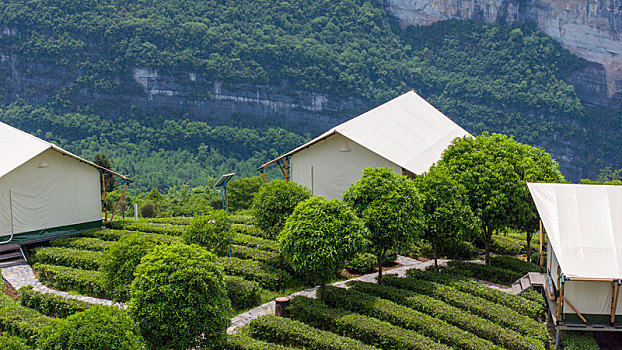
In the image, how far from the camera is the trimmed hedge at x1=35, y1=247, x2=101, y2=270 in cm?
2045

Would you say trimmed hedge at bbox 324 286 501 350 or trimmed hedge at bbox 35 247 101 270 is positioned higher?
trimmed hedge at bbox 35 247 101 270

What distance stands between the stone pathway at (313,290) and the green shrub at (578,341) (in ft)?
20.0

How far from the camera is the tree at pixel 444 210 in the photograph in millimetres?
18859

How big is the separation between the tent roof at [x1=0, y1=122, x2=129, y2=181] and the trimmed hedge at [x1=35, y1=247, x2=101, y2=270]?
139 inches

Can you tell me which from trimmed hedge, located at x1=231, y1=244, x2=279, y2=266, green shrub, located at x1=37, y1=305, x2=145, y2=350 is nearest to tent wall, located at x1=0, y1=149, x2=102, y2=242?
trimmed hedge, located at x1=231, y1=244, x2=279, y2=266

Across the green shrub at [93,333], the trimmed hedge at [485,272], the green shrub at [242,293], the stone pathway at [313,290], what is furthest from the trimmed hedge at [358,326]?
the trimmed hedge at [485,272]

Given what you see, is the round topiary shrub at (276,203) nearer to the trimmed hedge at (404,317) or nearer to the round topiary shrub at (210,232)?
the round topiary shrub at (210,232)

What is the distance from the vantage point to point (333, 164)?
85.8ft

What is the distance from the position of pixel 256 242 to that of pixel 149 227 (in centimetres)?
577

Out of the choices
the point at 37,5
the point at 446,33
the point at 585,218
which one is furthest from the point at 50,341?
the point at 446,33

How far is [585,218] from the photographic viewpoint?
51.5ft

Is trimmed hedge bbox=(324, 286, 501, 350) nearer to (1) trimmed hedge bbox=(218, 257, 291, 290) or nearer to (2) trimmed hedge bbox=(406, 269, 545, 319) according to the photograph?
(1) trimmed hedge bbox=(218, 257, 291, 290)

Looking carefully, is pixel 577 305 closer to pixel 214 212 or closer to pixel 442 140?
pixel 214 212

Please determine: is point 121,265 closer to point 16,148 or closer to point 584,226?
point 584,226
